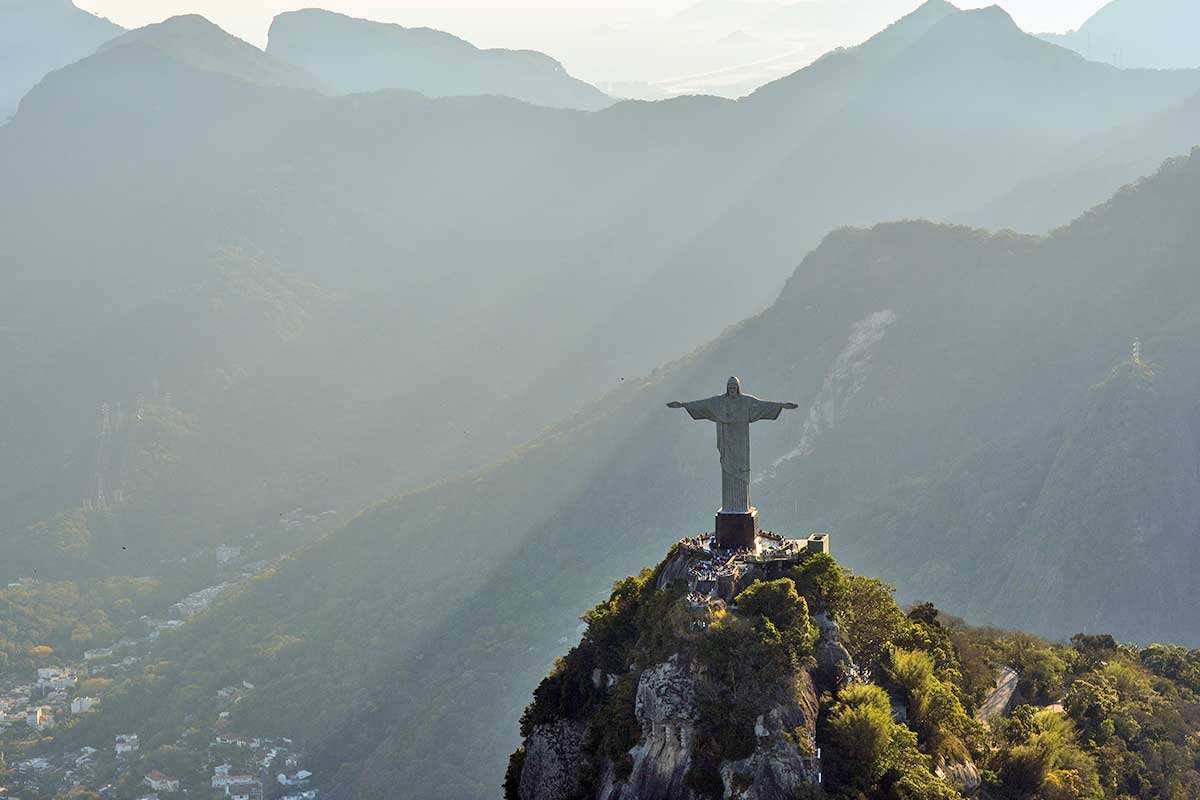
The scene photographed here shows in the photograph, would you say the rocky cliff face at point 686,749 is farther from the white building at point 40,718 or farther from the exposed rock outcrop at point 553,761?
the white building at point 40,718

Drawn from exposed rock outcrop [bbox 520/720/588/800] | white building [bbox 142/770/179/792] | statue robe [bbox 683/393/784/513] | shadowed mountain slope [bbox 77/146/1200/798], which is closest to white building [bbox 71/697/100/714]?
shadowed mountain slope [bbox 77/146/1200/798]

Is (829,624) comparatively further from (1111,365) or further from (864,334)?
(864,334)

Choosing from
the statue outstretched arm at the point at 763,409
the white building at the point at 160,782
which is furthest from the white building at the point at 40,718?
the statue outstretched arm at the point at 763,409

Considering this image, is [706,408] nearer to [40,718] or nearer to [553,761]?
[553,761]

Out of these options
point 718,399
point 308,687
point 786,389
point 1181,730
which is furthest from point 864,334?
point 718,399

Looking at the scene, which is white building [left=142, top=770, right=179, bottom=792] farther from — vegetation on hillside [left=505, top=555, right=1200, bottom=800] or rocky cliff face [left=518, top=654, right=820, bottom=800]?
rocky cliff face [left=518, top=654, right=820, bottom=800]

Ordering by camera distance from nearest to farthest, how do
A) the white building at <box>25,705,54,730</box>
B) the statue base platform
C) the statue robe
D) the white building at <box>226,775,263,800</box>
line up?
1. the statue base platform
2. the statue robe
3. the white building at <box>226,775,263,800</box>
4. the white building at <box>25,705,54,730</box>

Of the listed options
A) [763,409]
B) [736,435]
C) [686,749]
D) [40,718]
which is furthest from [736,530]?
[40,718]

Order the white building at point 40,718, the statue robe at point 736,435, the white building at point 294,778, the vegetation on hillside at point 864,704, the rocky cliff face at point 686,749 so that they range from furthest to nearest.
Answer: the white building at point 40,718
the white building at point 294,778
the statue robe at point 736,435
the vegetation on hillside at point 864,704
the rocky cliff face at point 686,749
